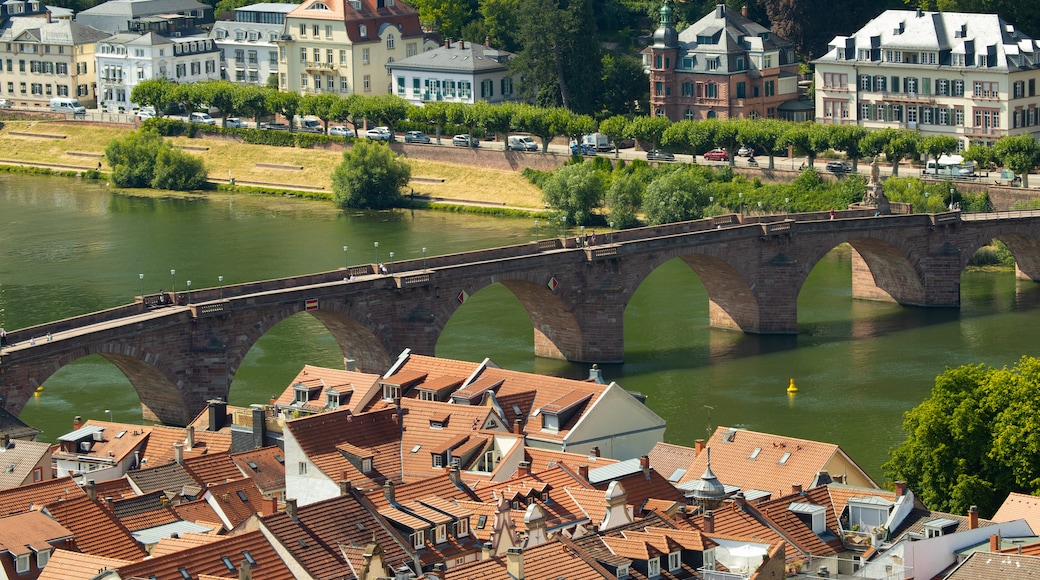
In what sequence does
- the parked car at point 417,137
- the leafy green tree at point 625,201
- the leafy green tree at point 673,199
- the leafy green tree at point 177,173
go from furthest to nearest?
the parked car at point 417,137
the leafy green tree at point 177,173
the leafy green tree at point 625,201
the leafy green tree at point 673,199

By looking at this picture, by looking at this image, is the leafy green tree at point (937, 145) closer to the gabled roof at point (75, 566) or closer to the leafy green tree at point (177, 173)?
the leafy green tree at point (177, 173)

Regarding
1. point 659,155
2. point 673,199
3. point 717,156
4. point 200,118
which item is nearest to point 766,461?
point 673,199

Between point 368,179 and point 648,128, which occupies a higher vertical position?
point 648,128

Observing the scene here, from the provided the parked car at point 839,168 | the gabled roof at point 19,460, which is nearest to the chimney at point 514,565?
the gabled roof at point 19,460

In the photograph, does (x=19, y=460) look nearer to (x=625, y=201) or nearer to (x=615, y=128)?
(x=625, y=201)

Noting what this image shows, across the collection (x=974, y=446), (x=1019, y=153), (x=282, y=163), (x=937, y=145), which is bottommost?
(x=974, y=446)

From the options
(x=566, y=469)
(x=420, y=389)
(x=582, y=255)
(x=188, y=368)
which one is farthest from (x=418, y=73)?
(x=566, y=469)

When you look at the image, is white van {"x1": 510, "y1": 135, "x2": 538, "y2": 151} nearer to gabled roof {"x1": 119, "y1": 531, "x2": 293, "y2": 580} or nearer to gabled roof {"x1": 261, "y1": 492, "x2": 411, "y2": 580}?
gabled roof {"x1": 261, "y1": 492, "x2": 411, "y2": 580}
